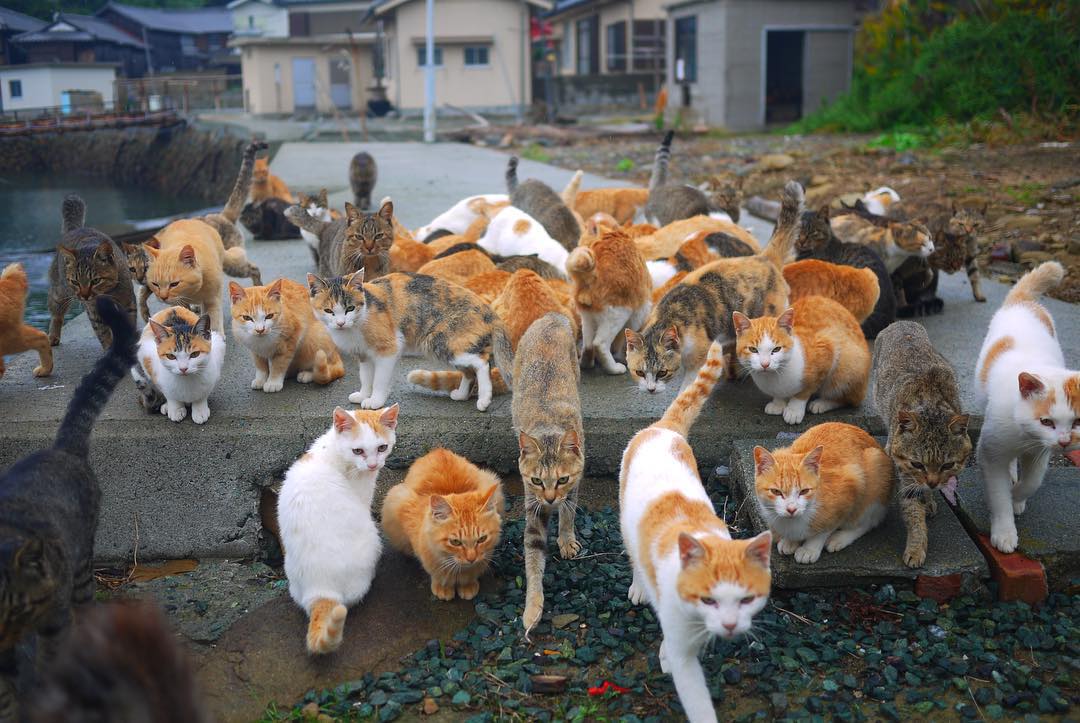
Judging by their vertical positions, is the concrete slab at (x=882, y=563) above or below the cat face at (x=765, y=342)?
below

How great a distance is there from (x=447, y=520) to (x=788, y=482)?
4.38 feet

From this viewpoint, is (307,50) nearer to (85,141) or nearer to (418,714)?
(85,141)

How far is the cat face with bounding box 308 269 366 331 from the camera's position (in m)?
4.51

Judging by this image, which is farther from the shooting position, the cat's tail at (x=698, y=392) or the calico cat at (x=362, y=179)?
the calico cat at (x=362, y=179)

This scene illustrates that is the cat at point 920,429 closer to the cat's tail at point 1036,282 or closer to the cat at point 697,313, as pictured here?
the cat's tail at point 1036,282

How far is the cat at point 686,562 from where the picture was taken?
2.61 metres

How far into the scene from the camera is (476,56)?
3016 cm

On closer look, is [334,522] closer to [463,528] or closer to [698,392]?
[463,528]

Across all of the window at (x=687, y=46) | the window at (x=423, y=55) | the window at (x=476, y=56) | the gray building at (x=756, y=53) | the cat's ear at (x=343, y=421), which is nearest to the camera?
the cat's ear at (x=343, y=421)

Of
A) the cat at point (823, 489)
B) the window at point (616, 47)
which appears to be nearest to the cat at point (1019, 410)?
the cat at point (823, 489)

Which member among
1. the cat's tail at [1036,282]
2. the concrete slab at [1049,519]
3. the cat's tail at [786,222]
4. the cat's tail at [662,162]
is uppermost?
the cat's tail at [662,162]

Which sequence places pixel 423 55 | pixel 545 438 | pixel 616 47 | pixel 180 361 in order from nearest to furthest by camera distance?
pixel 545 438 → pixel 180 361 → pixel 423 55 → pixel 616 47

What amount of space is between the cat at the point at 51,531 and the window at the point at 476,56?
2804cm

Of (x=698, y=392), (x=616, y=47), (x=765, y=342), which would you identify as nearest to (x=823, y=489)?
(x=698, y=392)
